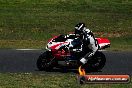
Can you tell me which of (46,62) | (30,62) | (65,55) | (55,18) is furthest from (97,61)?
(55,18)

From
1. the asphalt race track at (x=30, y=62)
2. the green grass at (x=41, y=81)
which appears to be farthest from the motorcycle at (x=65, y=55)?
the green grass at (x=41, y=81)

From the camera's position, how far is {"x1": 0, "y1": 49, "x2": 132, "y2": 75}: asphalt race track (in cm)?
1666

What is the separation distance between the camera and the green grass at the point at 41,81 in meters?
13.0

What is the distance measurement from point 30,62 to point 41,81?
449 cm

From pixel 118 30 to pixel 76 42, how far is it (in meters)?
14.8

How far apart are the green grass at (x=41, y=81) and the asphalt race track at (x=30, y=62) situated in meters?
1.47

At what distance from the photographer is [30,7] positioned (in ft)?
137

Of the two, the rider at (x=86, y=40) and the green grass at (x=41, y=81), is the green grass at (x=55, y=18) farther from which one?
the green grass at (x=41, y=81)

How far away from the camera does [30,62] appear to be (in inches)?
718

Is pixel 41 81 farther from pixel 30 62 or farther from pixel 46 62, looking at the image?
pixel 30 62

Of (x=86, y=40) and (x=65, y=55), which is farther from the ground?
(x=86, y=40)

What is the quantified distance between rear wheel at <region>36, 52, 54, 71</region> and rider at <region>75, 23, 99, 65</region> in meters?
1.09

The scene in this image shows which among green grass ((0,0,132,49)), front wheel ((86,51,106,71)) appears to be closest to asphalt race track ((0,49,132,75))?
front wheel ((86,51,106,71))

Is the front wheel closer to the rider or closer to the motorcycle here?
the motorcycle
